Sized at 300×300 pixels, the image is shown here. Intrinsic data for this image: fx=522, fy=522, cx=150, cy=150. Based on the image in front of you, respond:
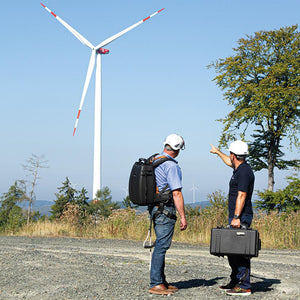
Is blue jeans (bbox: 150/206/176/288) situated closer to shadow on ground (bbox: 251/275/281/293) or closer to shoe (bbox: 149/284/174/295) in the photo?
shoe (bbox: 149/284/174/295)

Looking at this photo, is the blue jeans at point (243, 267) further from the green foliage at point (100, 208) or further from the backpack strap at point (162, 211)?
the green foliage at point (100, 208)

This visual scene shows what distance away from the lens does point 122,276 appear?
814 cm

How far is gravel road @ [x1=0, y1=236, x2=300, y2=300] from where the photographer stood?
22.2 ft

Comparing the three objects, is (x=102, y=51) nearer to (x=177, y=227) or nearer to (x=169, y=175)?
(x=177, y=227)

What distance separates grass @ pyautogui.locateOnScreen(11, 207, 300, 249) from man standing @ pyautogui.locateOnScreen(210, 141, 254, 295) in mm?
9152

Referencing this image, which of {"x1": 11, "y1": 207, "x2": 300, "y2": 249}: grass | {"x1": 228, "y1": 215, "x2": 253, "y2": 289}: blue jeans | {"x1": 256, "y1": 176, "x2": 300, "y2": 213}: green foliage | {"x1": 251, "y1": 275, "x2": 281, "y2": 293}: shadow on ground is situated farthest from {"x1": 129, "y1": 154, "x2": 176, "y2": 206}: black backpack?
{"x1": 256, "y1": 176, "x2": 300, "y2": 213}: green foliage

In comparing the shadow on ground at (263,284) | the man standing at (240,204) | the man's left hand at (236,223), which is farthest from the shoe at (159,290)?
the shadow on ground at (263,284)

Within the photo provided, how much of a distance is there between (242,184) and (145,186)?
50.6 inches

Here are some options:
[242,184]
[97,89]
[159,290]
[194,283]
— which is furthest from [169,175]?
[97,89]

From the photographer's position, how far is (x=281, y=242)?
52.2 feet

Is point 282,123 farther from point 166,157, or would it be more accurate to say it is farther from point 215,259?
point 166,157

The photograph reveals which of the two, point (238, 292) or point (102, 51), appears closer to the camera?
point (238, 292)

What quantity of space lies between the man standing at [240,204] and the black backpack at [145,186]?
3.10ft

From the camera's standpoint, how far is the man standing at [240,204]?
6.77 metres
